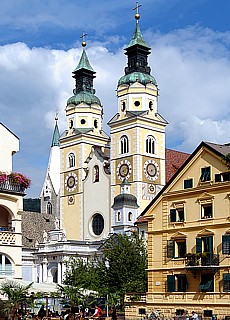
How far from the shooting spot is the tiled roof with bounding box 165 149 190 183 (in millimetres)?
94312

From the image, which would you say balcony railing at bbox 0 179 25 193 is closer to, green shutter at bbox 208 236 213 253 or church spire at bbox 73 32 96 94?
green shutter at bbox 208 236 213 253

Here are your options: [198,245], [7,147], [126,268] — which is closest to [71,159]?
[126,268]

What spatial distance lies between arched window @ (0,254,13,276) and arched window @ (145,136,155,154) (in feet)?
188

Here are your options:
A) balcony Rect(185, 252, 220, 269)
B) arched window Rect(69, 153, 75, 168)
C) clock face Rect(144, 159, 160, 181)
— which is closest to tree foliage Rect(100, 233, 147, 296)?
balcony Rect(185, 252, 220, 269)

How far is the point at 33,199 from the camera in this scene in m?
163

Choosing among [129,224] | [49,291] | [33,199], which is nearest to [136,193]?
[129,224]

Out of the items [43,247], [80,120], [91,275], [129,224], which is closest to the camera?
[91,275]

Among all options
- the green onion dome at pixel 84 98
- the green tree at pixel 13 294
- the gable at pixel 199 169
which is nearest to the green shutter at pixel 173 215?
the gable at pixel 199 169

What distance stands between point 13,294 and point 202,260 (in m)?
13.1

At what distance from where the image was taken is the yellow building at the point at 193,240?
41719 millimetres

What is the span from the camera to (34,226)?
10269 centimetres

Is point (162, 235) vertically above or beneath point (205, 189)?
beneath

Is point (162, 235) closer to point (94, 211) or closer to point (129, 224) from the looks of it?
point (129, 224)

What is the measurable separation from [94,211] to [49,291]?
57285mm
